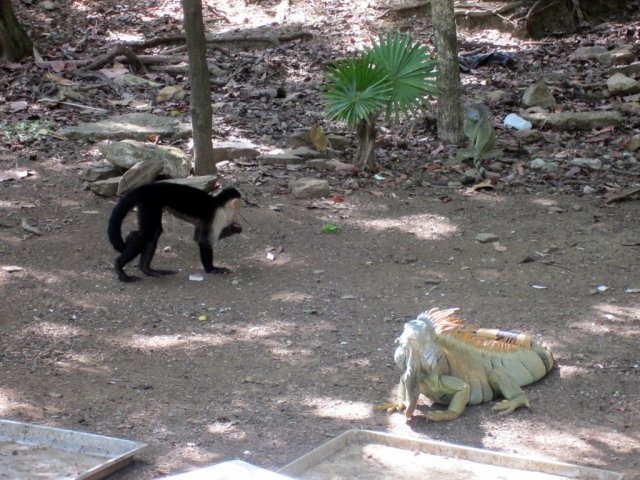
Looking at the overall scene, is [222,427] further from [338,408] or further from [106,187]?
[106,187]

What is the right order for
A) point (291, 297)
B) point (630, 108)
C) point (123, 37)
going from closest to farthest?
point (291, 297) < point (630, 108) < point (123, 37)

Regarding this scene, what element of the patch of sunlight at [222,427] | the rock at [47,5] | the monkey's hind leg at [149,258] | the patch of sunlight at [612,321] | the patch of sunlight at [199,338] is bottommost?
the patch of sunlight at [612,321]

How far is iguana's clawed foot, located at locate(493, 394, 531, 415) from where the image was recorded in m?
5.23

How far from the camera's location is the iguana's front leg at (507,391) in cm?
525

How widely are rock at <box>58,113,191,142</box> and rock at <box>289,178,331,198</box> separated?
1.98 metres

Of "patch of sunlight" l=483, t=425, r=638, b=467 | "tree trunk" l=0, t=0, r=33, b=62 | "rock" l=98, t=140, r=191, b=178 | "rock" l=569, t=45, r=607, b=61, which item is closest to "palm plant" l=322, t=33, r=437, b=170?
Answer: "rock" l=98, t=140, r=191, b=178

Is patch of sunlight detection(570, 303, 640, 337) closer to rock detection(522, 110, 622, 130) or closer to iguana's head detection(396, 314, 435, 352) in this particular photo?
iguana's head detection(396, 314, 435, 352)

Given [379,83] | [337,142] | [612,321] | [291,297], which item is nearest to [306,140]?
[337,142]

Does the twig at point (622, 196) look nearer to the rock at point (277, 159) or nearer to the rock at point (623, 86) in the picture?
the rock at point (277, 159)

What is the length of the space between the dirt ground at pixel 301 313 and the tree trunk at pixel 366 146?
310 millimetres

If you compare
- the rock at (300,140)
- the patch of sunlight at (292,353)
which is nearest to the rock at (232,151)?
the rock at (300,140)

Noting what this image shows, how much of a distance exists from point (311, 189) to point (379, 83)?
56.4 inches

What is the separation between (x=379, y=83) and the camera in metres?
9.67

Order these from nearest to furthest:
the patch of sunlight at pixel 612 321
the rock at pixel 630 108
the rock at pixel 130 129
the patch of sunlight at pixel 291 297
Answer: the patch of sunlight at pixel 612 321 < the patch of sunlight at pixel 291 297 < the rock at pixel 130 129 < the rock at pixel 630 108
